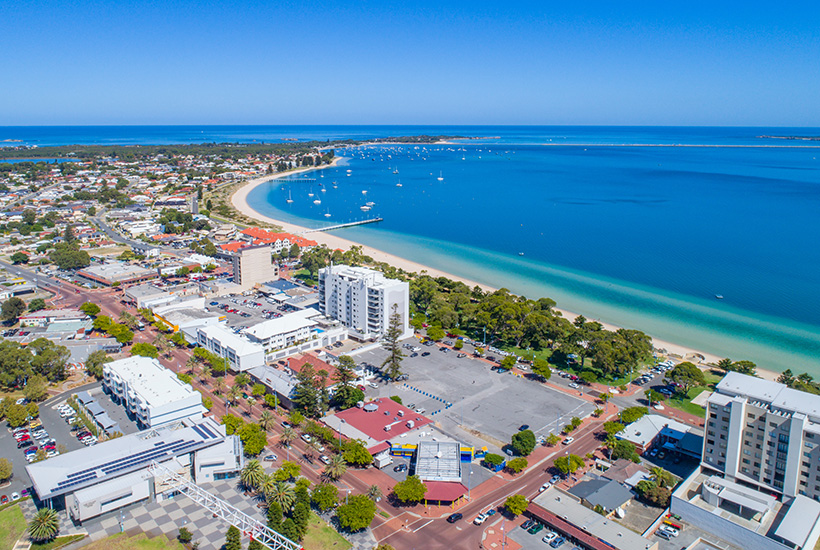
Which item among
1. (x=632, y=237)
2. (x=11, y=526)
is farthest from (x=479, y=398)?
(x=632, y=237)

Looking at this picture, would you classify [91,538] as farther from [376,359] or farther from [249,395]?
[376,359]

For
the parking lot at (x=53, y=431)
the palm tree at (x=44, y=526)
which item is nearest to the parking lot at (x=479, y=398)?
the parking lot at (x=53, y=431)

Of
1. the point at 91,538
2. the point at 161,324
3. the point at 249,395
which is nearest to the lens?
the point at 91,538

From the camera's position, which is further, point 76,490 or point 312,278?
point 312,278

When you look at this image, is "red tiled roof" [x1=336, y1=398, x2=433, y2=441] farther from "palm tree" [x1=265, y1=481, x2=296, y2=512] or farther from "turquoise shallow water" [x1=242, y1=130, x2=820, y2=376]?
"turquoise shallow water" [x1=242, y1=130, x2=820, y2=376]

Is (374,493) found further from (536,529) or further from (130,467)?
(130,467)

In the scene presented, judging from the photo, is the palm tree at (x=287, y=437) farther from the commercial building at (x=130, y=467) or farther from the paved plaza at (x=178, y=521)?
the paved plaza at (x=178, y=521)

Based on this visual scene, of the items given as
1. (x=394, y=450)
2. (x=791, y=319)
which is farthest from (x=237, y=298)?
(x=791, y=319)
